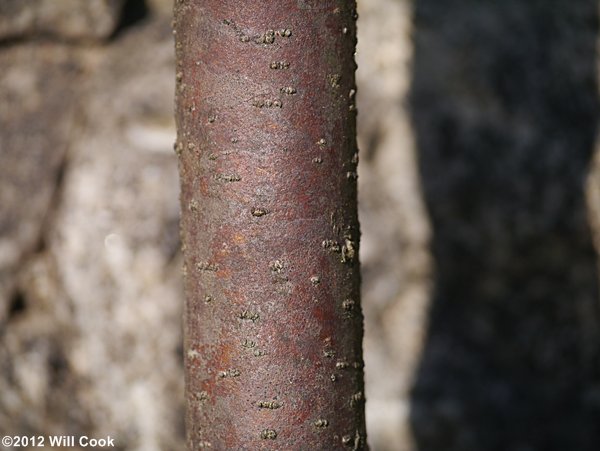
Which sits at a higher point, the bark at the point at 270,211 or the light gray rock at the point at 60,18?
the light gray rock at the point at 60,18

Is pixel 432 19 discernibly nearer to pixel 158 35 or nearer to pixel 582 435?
pixel 158 35

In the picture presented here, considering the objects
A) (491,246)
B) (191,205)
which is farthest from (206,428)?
(491,246)

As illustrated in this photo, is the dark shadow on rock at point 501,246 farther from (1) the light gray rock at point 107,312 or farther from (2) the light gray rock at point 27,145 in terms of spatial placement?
(2) the light gray rock at point 27,145

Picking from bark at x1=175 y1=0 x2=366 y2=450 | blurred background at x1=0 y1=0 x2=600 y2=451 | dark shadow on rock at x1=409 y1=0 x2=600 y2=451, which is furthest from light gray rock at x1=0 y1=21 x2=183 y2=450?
bark at x1=175 y1=0 x2=366 y2=450

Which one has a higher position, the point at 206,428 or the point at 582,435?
the point at 206,428

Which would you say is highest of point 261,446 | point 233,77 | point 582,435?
point 233,77

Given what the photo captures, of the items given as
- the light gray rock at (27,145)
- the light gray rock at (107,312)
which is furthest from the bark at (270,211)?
the light gray rock at (27,145)

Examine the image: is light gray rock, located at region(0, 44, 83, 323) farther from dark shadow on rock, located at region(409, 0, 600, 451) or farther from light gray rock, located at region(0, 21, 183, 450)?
dark shadow on rock, located at region(409, 0, 600, 451)
